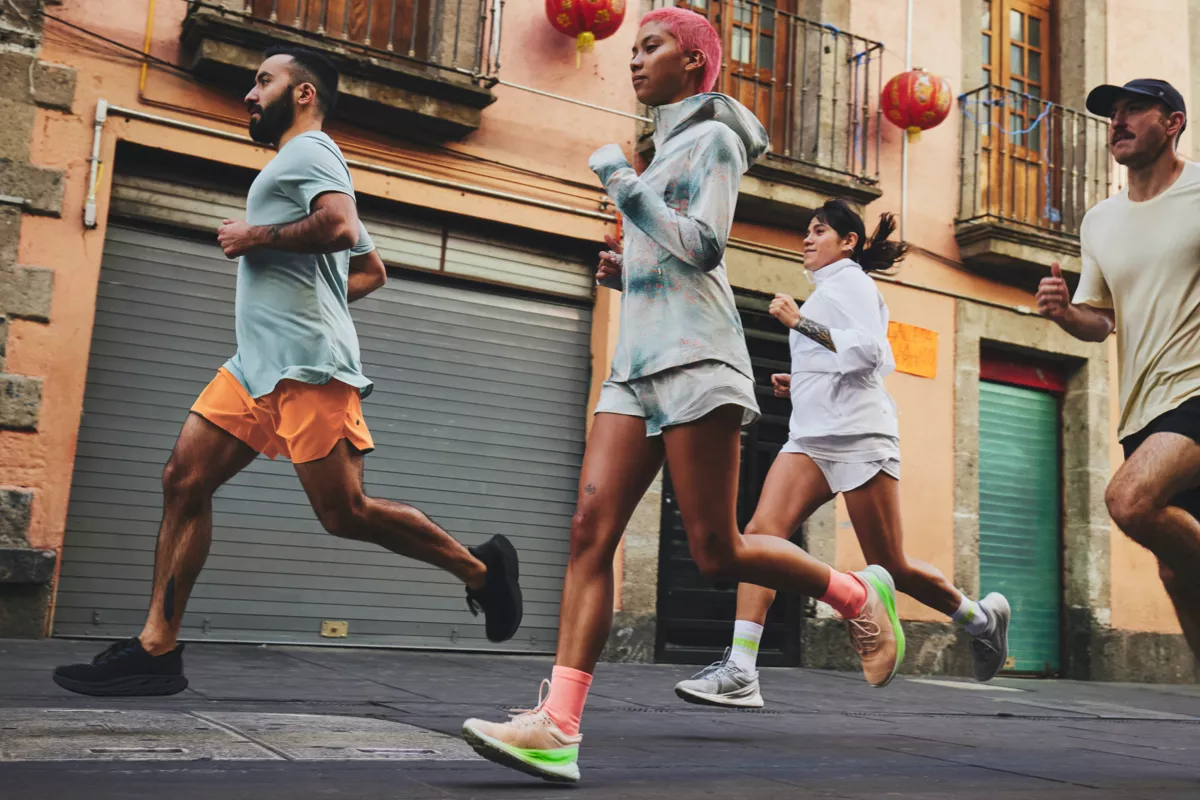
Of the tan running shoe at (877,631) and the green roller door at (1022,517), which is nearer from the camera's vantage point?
the tan running shoe at (877,631)

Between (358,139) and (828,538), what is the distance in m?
4.82

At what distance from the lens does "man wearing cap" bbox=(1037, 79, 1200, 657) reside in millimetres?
3559

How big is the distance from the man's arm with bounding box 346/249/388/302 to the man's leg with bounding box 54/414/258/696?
76cm

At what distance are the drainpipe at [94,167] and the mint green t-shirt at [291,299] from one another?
377 cm

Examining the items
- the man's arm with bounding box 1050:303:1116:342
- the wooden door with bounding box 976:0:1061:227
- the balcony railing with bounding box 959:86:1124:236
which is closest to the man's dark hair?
the man's arm with bounding box 1050:303:1116:342

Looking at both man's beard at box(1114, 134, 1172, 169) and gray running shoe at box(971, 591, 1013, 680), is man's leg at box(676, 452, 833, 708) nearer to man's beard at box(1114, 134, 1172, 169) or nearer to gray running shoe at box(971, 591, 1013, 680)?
gray running shoe at box(971, 591, 1013, 680)

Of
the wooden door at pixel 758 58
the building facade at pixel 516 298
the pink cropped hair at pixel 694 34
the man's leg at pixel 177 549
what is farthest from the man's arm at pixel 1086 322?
the wooden door at pixel 758 58

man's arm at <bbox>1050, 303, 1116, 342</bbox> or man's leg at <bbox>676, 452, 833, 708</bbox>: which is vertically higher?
man's arm at <bbox>1050, 303, 1116, 342</bbox>

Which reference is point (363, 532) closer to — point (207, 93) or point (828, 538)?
point (207, 93)

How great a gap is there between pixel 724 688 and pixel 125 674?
7.28ft

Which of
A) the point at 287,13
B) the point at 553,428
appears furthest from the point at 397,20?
the point at 553,428

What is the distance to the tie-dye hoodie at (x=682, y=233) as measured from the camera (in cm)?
313

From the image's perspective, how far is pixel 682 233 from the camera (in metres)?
3.12

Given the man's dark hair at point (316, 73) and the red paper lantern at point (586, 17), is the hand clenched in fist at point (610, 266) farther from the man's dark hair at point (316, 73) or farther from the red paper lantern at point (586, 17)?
the red paper lantern at point (586, 17)
